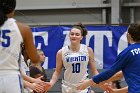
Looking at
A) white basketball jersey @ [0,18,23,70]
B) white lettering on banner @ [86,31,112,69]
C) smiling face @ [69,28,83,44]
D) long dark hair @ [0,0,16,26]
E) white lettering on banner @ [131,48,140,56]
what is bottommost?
white lettering on banner @ [86,31,112,69]

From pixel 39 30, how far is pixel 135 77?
5.15m

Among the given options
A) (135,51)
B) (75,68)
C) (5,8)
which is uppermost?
(5,8)

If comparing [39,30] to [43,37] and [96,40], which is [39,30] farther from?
[96,40]

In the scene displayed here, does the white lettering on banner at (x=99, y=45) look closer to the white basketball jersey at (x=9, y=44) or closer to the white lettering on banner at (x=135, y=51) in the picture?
the white lettering on banner at (x=135, y=51)

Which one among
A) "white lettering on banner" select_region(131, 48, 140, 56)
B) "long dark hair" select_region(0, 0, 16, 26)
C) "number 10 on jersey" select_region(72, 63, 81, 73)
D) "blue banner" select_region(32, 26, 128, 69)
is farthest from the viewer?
"blue banner" select_region(32, 26, 128, 69)

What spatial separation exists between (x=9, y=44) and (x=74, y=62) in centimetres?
247

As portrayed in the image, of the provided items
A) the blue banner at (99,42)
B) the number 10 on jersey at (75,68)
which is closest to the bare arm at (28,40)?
the number 10 on jersey at (75,68)

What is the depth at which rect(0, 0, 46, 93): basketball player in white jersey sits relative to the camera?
3072 mm

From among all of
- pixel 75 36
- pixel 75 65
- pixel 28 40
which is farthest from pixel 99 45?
pixel 28 40

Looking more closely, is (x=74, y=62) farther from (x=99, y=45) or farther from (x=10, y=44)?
(x=99, y=45)

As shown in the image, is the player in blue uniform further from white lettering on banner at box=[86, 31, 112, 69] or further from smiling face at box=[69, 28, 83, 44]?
white lettering on banner at box=[86, 31, 112, 69]

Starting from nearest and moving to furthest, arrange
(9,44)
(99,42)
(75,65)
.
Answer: (9,44)
(75,65)
(99,42)

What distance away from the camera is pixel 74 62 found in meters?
5.47

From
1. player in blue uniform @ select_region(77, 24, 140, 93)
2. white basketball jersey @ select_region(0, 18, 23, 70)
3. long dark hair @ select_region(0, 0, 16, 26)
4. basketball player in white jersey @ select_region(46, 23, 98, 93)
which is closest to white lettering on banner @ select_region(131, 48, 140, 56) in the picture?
player in blue uniform @ select_region(77, 24, 140, 93)
